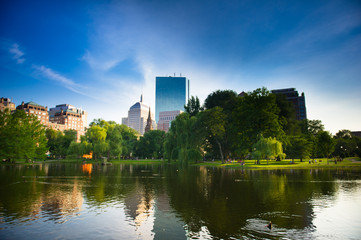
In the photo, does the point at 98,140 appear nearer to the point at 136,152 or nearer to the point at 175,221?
the point at 136,152

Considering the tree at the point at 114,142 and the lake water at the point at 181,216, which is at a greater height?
the tree at the point at 114,142

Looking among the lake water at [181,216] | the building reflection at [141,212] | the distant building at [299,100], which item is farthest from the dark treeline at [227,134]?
the distant building at [299,100]

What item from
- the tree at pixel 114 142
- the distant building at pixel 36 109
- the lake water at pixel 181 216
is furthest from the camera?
the distant building at pixel 36 109

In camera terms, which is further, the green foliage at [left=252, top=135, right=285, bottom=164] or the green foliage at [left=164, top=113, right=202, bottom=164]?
the green foliage at [left=164, top=113, right=202, bottom=164]

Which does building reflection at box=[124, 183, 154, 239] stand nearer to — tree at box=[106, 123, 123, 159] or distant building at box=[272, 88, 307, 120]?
tree at box=[106, 123, 123, 159]

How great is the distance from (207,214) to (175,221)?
2234 millimetres

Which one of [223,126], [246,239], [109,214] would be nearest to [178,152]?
[223,126]

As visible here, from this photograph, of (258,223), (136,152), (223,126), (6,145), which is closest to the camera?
(258,223)

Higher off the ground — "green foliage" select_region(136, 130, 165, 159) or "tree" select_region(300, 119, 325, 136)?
"tree" select_region(300, 119, 325, 136)

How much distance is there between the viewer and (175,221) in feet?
42.3

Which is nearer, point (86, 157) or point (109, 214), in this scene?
point (109, 214)

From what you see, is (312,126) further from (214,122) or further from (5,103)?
(5,103)

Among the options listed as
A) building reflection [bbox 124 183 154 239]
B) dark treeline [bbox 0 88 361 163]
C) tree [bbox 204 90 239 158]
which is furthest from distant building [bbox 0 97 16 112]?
building reflection [bbox 124 183 154 239]

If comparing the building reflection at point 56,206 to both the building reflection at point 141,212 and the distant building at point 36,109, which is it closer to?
the building reflection at point 141,212
